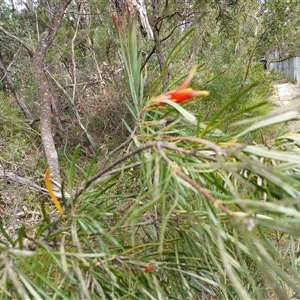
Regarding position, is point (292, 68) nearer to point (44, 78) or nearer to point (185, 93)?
point (44, 78)

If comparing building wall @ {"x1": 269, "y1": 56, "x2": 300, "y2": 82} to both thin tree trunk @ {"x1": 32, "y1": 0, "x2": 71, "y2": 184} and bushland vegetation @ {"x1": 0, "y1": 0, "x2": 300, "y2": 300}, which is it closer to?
bushland vegetation @ {"x1": 0, "y1": 0, "x2": 300, "y2": 300}

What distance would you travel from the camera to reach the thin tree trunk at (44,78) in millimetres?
2189

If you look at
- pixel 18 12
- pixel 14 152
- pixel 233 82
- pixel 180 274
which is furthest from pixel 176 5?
pixel 180 274

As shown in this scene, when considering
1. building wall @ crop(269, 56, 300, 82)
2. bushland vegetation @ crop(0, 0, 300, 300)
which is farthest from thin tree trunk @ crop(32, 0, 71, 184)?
building wall @ crop(269, 56, 300, 82)

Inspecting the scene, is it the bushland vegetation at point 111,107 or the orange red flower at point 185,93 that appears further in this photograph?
the bushland vegetation at point 111,107

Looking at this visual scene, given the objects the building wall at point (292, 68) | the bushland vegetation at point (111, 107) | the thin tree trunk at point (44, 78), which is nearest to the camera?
the bushland vegetation at point (111, 107)

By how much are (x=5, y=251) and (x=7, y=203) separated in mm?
1951

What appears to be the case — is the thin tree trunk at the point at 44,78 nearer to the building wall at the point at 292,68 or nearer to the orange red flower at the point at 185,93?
the orange red flower at the point at 185,93

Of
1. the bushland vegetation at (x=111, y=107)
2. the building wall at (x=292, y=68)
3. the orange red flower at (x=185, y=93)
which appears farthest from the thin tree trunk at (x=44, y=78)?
the building wall at (x=292, y=68)

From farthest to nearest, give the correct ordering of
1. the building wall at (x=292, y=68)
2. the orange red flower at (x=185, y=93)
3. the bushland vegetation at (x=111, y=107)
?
the building wall at (x=292, y=68)
the bushland vegetation at (x=111, y=107)
the orange red flower at (x=185, y=93)

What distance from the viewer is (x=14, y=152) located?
2.56m

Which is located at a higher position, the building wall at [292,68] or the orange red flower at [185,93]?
the building wall at [292,68]

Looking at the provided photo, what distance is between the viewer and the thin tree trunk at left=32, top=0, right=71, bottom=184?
2189 millimetres

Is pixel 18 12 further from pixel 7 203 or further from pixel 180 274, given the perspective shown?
pixel 180 274
